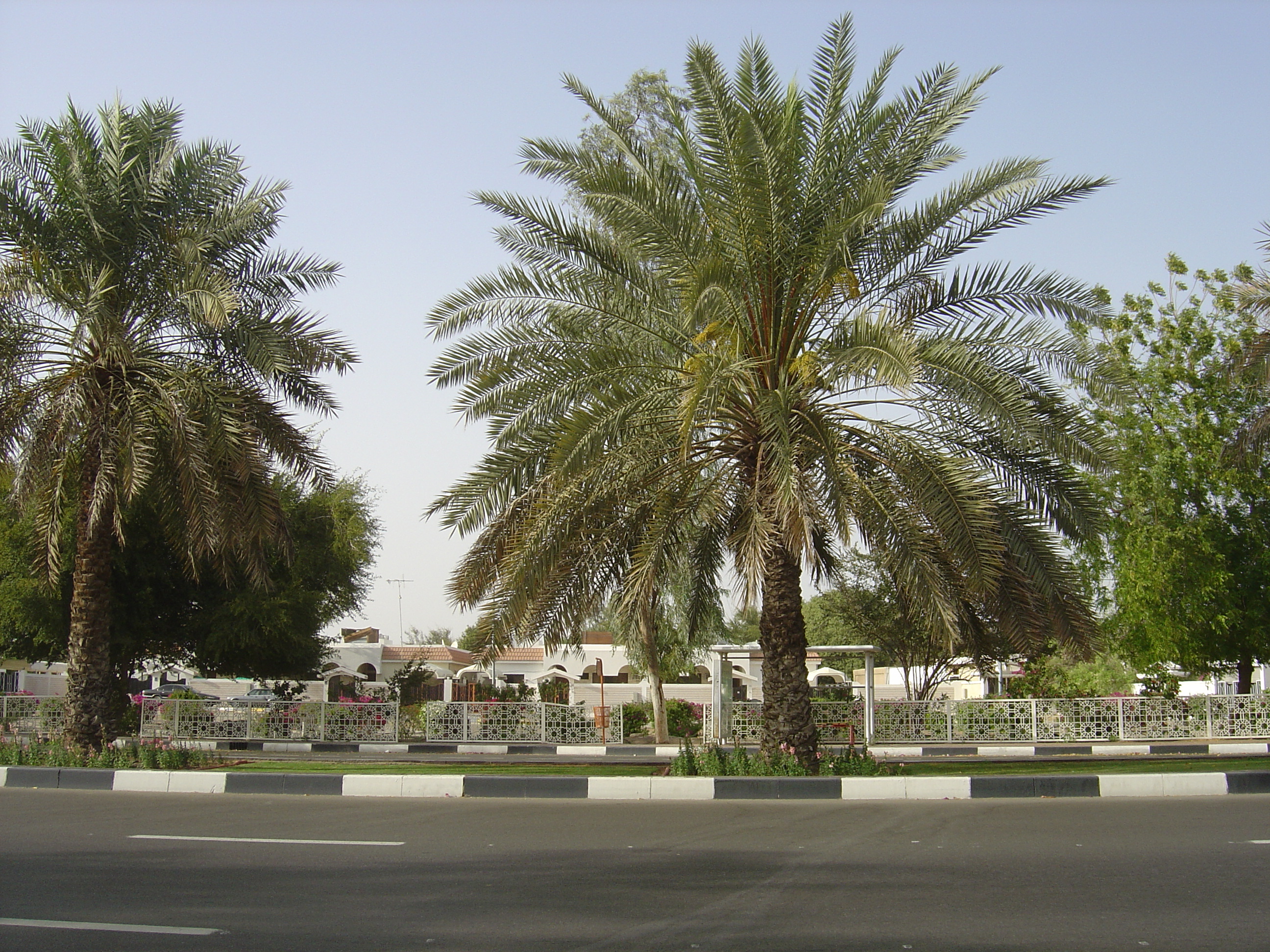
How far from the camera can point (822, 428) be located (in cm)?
1122

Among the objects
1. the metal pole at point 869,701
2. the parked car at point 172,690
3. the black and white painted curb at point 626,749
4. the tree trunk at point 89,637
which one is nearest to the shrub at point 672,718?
the black and white painted curb at point 626,749

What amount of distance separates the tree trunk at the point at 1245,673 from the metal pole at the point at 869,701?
1038 cm

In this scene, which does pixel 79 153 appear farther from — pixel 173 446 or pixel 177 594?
pixel 177 594

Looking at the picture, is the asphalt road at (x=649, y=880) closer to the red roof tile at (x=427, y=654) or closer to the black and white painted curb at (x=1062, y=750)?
the black and white painted curb at (x=1062, y=750)

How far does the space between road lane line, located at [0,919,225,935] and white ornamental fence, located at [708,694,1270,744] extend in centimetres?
1323

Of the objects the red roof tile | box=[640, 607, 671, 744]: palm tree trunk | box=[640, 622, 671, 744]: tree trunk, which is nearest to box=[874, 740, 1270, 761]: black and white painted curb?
box=[640, 607, 671, 744]: palm tree trunk

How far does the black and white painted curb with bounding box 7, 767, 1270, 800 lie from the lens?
434 inches

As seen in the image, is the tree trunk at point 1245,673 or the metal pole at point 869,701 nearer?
Result: the metal pole at point 869,701

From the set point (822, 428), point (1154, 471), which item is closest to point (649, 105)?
point (1154, 471)

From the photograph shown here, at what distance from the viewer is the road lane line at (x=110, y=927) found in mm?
5020

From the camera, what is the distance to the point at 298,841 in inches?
308

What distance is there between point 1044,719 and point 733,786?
422 inches

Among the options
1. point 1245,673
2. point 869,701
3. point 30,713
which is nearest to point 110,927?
point 869,701

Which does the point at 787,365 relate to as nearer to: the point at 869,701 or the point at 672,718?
the point at 869,701
